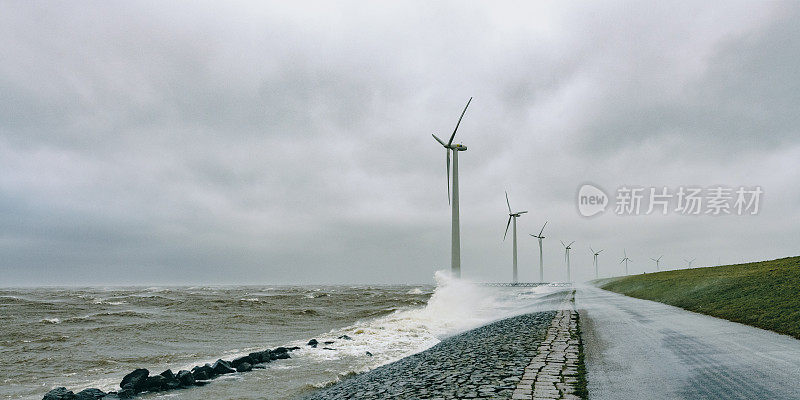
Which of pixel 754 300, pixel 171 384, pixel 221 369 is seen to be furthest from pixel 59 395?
pixel 754 300

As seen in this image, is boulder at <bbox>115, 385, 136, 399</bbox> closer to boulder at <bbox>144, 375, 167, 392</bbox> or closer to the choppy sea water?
boulder at <bbox>144, 375, 167, 392</bbox>

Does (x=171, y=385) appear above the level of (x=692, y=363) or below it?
below

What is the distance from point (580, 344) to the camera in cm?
1452

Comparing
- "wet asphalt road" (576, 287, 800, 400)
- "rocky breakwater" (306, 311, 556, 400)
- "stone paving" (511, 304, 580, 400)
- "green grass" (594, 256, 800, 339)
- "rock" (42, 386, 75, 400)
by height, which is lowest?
"rock" (42, 386, 75, 400)

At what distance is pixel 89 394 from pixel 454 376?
10896mm

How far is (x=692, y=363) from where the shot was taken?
1082cm

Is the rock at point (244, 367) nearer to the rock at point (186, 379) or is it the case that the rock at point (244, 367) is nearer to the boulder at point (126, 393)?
the rock at point (186, 379)

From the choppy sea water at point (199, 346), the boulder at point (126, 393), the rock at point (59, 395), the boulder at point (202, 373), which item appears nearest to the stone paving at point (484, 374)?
the choppy sea water at point (199, 346)

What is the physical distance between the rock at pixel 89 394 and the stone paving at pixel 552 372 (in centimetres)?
1238

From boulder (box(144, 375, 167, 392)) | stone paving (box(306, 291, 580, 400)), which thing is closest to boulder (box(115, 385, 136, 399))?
boulder (box(144, 375, 167, 392))

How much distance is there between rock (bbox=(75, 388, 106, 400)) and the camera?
1337 centimetres

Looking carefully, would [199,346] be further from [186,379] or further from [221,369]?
[186,379]

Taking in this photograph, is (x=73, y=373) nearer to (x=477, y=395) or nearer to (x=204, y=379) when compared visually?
(x=204, y=379)

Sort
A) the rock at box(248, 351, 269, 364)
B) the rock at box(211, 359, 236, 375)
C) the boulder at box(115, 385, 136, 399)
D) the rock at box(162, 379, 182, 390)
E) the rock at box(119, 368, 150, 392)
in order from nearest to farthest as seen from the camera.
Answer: the boulder at box(115, 385, 136, 399)
the rock at box(119, 368, 150, 392)
the rock at box(162, 379, 182, 390)
the rock at box(211, 359, 236, 375)
the rock at box(248, 351, 269, 364)
